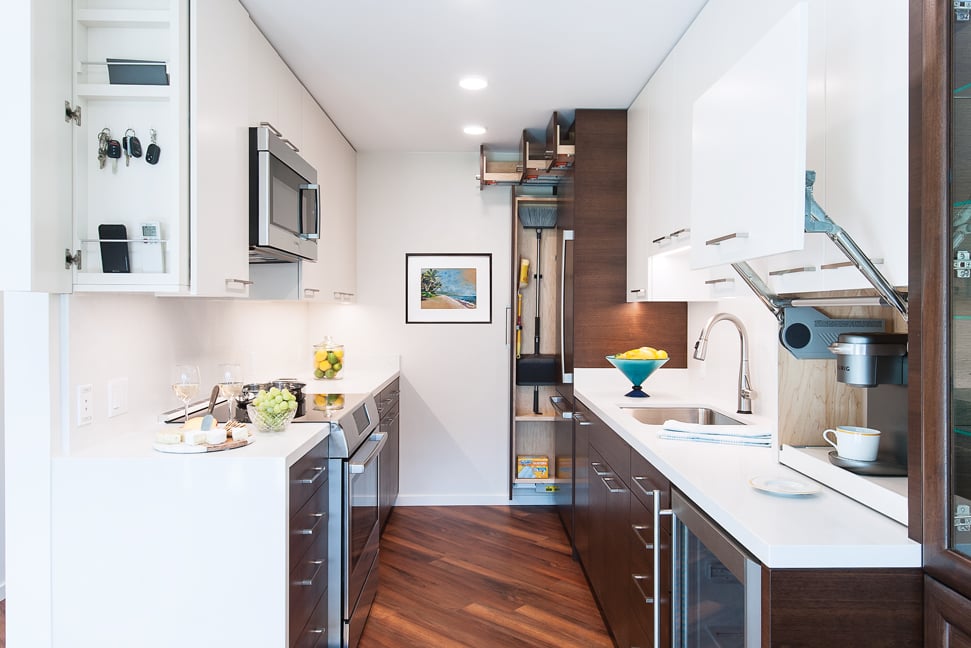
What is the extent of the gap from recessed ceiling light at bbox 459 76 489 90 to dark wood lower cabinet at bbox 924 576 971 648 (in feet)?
8.56

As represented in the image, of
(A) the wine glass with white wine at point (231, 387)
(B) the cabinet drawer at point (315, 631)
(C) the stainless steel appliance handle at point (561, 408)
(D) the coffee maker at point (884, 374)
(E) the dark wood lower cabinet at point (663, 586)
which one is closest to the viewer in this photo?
(E) the dark wood lower cabinet at point (663, 586)

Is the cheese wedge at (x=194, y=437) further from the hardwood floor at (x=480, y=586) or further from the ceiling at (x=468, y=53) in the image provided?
the ceiling at (x=468, y=53)

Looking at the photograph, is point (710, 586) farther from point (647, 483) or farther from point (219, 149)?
point (219, 149)

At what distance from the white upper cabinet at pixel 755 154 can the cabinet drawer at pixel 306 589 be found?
1.48 meters

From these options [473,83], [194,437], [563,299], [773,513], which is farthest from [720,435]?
[473,83]

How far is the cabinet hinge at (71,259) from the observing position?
5.67ft

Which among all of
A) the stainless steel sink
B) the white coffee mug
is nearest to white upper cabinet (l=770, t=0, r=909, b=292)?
the white coffee mug

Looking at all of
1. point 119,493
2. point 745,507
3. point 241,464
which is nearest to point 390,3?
point 241,464

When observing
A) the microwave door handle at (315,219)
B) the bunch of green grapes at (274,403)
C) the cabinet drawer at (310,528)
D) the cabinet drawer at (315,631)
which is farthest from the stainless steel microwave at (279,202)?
the cabinet drawer at (315,631)

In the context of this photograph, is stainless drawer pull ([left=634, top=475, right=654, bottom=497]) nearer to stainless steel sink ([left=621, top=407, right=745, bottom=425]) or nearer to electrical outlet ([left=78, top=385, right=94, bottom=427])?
stainless steel sink ([left=621, top=407, right=745, bottom=425])

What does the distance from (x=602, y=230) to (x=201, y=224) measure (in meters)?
2.13

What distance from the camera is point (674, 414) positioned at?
2746mm

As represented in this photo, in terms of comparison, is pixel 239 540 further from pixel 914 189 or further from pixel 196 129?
pixel 914 189

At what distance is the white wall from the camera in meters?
4.44
